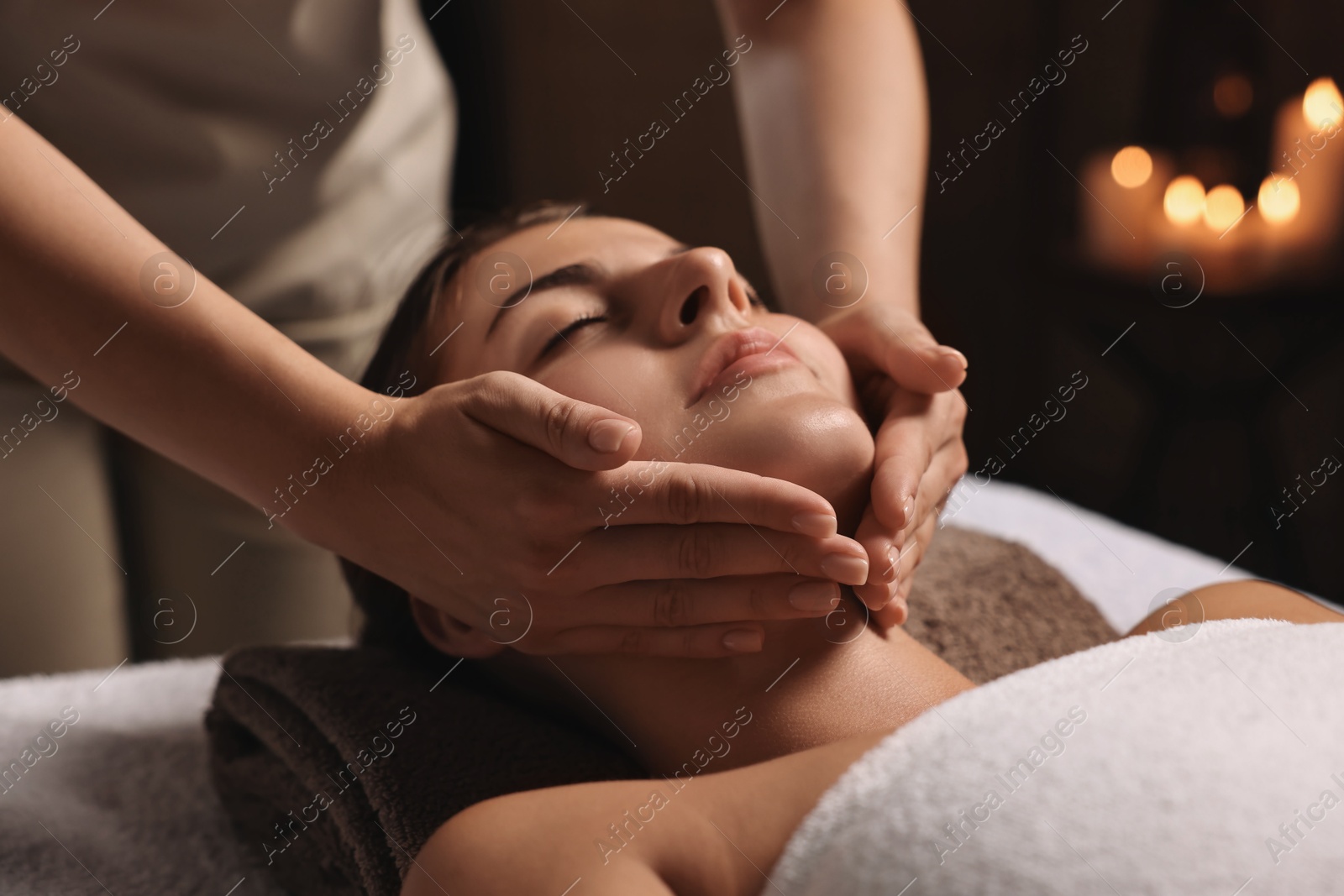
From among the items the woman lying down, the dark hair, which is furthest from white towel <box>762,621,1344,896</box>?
the dark hair

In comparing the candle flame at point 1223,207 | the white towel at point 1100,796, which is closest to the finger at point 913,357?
the white towel at point 1100,796

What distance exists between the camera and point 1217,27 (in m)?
2.31

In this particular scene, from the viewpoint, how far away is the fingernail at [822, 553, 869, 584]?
28.2 inches

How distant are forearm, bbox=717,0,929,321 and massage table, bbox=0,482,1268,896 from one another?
0.40 meters

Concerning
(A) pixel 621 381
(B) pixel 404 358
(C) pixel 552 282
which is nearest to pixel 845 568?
(A) pixel 621 381

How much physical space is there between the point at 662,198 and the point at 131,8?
1.28 metres

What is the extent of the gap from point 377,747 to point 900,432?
1.70 feet

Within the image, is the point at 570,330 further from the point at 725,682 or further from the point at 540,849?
the point at 540,849

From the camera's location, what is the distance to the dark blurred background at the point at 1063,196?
2170 mm

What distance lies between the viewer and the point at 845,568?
72 centimetres

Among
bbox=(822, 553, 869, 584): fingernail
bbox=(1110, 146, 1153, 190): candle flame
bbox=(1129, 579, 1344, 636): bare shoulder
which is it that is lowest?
bbox=(1110, 146, 1153, 190): candle flame

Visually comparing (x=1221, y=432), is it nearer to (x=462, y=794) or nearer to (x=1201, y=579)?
(x=1201, y=579)

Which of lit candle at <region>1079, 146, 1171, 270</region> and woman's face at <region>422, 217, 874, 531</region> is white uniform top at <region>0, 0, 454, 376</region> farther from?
lit candle at <region>1079, 146, 1171, 270</region>

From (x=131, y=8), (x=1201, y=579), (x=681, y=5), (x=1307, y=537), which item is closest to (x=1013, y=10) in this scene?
(x=681, y=5)
